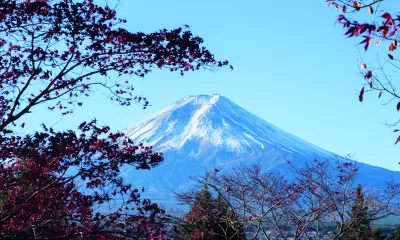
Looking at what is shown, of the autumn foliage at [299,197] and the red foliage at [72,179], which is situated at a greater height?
the autumn foliage at [299,197]

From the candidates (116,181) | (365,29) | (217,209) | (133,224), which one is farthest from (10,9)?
(217,209)

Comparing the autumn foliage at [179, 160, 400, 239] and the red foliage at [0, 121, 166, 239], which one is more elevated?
the autumn foliage at [179, 160, 400, 239]

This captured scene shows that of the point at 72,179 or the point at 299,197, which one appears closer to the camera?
the point at 72,179

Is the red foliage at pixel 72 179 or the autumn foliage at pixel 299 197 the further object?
the autumn foliage at pixel 299 197

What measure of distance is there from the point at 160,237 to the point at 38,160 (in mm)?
1764

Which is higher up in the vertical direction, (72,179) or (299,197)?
(299,197)

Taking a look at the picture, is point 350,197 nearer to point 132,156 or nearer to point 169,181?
point 132,156

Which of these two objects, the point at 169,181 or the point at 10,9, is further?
the point at 169,181

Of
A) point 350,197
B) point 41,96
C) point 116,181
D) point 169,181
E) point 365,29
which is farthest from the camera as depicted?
point 169,181

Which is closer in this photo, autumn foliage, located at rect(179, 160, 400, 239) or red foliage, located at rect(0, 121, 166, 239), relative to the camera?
red foliage, located at rect(0, 121, 166, 239)

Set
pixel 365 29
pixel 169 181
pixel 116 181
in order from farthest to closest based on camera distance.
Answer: pixel 169 181
pixel 116 181
pixel 365 29

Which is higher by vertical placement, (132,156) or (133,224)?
(132,156)

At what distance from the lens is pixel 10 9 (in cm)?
594

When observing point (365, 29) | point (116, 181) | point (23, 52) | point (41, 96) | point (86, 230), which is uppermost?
point (23, 52)
